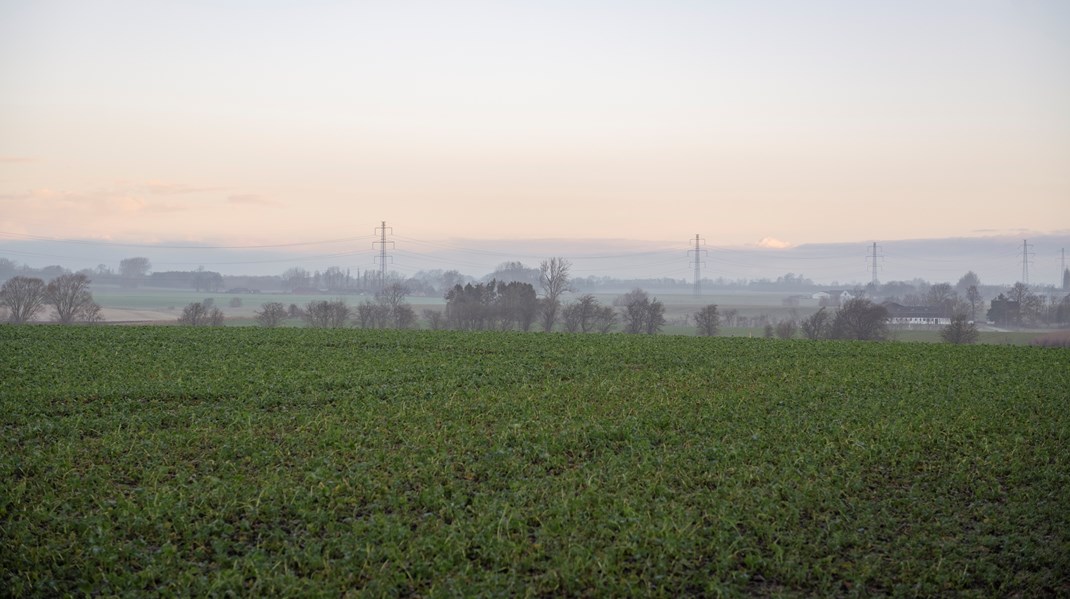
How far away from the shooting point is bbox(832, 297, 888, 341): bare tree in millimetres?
59250

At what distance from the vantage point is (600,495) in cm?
1048

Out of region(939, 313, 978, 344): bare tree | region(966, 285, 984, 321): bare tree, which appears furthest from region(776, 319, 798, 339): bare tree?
region(966, 285, 984, 321): bare tree

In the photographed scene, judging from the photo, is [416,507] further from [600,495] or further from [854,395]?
[854,395]

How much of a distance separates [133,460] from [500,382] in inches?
343

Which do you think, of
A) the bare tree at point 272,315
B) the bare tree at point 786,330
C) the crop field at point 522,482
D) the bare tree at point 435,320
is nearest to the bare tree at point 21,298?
the bare tree at point 272,315

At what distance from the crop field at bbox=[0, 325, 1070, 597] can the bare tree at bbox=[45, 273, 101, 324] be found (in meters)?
48.7

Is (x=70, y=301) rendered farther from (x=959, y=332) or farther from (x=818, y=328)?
(x=959, y=332)

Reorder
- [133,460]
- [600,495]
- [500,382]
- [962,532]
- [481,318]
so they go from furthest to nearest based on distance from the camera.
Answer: [481,318] < [500,382] < [133,460] < [600,495] < [962,532]

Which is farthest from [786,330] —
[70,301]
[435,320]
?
[70,301]

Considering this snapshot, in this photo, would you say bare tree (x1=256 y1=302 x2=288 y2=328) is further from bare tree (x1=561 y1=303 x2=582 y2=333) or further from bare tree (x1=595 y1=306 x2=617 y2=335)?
bare tree (x1=595 y1=306 x2=617 y2=335)

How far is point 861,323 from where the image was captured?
59.7 m

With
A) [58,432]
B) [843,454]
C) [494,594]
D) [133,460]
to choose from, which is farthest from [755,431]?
[58,432]

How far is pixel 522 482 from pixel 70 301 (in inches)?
2494

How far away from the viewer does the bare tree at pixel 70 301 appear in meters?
63.2
